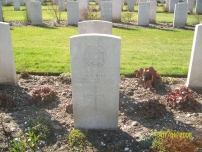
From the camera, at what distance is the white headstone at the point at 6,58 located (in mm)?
5516

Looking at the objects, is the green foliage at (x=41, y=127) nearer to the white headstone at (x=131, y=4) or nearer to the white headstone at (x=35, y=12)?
the white headstone at (x=35, y=12)

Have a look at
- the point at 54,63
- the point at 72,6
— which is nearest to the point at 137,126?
the point at 54,63

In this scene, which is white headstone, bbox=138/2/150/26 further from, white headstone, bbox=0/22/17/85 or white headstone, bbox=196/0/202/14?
white headstone, bbox=0/22/17/85

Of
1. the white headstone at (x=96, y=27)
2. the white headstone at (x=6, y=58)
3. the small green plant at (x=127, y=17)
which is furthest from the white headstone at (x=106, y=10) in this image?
the white headstone at (x=6, y=58)

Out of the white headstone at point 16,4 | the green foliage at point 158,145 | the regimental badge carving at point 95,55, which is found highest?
the white headstone at point 16,4

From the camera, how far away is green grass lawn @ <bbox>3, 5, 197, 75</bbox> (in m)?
7.24

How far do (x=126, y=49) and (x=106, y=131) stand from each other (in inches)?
199

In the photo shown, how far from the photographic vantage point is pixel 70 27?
13.0 metres

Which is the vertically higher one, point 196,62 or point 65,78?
point 196,62

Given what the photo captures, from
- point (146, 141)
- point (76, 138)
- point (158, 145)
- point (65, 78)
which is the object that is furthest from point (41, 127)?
point (65, 78)

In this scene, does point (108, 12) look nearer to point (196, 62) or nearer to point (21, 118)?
point (196, 62)

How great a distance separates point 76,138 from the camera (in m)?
4.04

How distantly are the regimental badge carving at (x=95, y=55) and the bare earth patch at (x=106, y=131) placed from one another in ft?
4.02

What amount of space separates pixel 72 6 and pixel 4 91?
878cm
